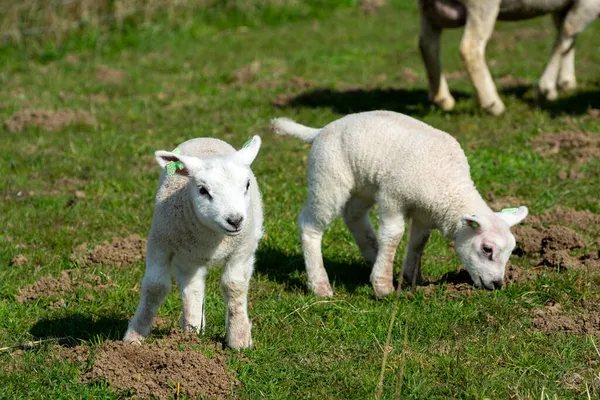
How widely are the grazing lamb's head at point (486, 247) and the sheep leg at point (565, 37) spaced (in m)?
5.25

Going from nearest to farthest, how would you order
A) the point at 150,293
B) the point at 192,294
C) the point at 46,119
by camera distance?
the point at 150,293 → the point at 192,294 → the point at 46,119

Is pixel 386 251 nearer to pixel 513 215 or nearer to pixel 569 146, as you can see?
pixel 513 215

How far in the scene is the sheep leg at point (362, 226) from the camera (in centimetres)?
694

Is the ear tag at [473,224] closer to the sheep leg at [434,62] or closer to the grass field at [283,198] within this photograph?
the grass field at [283,198]

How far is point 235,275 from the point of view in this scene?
17.3ft

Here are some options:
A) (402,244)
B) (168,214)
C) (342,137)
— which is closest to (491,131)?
(402,244)

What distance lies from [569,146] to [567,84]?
275 cm

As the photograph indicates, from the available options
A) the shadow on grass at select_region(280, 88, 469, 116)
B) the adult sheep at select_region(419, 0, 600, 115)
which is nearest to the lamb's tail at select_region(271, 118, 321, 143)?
the shadow on grass at select_region(280, 88, 469, 116)

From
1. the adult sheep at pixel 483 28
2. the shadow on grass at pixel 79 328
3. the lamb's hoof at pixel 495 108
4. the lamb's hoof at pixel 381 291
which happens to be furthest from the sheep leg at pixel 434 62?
the shadow on grass at pixel 79 328

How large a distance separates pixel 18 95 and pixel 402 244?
6858mm

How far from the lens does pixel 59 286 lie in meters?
6.46

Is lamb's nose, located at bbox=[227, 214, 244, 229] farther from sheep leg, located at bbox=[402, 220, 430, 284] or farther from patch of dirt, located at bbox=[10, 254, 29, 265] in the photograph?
patch of dirt, located at bbox=[10, 254, 29, 265]

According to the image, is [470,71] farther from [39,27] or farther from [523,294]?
A: [39,27]

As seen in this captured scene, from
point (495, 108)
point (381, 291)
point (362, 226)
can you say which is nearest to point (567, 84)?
point (495, 108)
